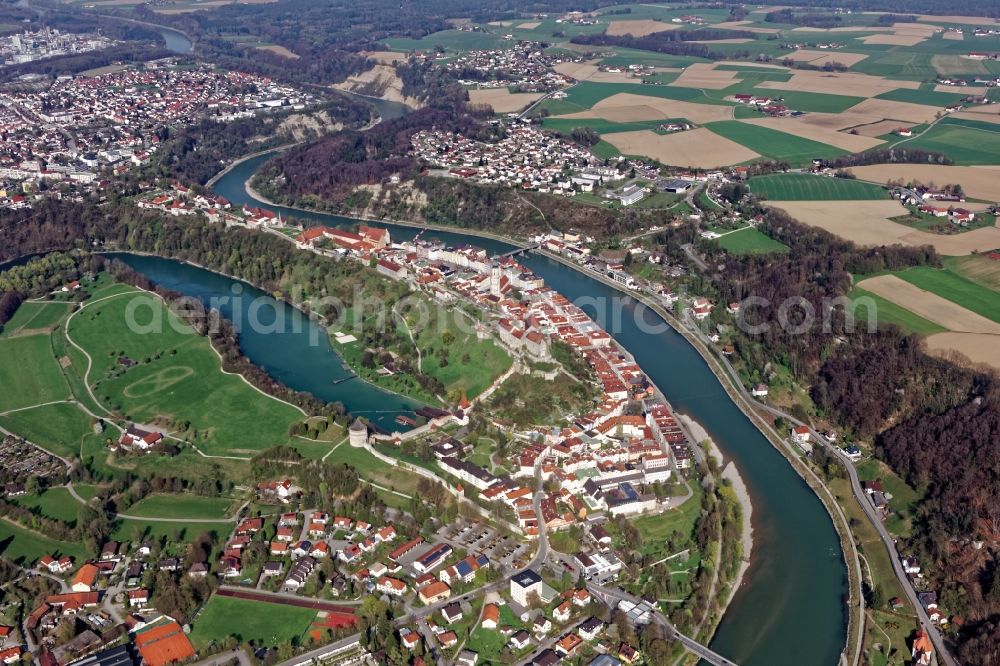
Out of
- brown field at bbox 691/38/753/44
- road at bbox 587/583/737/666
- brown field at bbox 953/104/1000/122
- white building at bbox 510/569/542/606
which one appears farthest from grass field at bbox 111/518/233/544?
brown field at bbox 691/38/753/44

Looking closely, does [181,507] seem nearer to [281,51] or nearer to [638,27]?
[281,51]

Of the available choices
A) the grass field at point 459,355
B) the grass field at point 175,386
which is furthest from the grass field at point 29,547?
the grass field at point 459,355

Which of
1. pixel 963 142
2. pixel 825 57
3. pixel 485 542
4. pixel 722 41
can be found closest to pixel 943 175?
pixel 963 142

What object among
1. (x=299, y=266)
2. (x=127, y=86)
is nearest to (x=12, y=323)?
(x=299, y=266)

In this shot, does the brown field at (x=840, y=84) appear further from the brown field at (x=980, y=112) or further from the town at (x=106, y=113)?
the town at (x=106, y=113)

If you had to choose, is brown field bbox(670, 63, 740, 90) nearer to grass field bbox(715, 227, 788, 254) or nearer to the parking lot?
grass field bbox(715, 227, 788, 254)

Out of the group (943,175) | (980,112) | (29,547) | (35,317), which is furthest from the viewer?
(980,112)

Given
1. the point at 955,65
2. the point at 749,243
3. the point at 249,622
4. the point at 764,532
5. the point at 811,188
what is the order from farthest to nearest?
the point at 955,65 < the point at 811,188 < the point at 749,243 < the point at 764,532 < the point at 249,622
